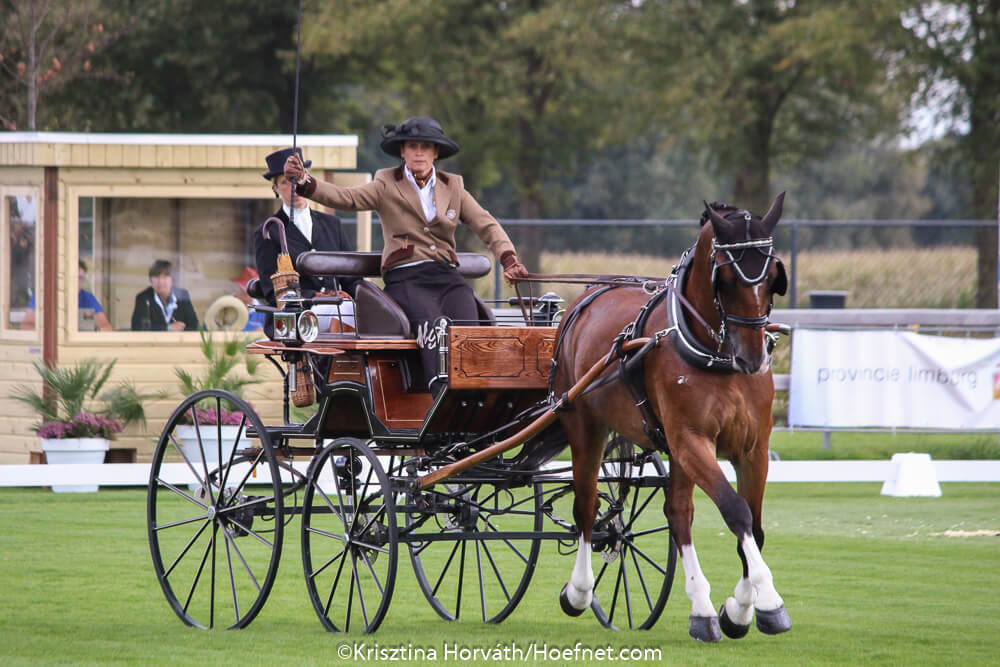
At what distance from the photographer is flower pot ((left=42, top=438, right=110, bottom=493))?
13.3 metres

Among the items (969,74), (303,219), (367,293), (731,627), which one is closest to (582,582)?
(731,627)

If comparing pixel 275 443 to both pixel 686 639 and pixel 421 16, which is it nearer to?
pixel 686 639

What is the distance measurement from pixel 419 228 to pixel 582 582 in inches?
76.9

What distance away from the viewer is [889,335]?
14.4 metres

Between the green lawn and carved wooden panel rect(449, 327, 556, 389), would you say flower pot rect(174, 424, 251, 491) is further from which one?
carved wooden panel rect(449, 327, 556, 389)

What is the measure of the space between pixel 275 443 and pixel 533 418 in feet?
5.11

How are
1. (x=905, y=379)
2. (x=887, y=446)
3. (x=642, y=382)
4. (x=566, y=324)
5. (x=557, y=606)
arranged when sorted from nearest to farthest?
(x=642, y=382), (x=566, y=324), (x=557, y=606), (x=905, y=379), (x=887, y=446)

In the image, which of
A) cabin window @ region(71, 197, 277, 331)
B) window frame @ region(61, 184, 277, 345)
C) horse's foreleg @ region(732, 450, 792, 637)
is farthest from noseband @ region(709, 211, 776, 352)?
cabin window @ region(71, 197, 277, 331)

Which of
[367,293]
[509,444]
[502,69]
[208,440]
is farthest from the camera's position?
[502,69]

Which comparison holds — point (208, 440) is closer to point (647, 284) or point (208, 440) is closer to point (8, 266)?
point (8, 266)

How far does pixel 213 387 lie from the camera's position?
44.1 feet

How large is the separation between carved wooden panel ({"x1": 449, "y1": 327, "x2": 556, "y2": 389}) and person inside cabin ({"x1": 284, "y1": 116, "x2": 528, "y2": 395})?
370mm

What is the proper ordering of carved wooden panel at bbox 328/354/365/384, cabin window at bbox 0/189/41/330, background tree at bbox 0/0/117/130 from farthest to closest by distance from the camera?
background tree at bbox 0/0/117/130 → cabin window at bbox 0/189/41/330 → carved wooden panel at bbox 328/354/365/384

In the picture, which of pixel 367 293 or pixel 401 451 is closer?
pixel 367 293
